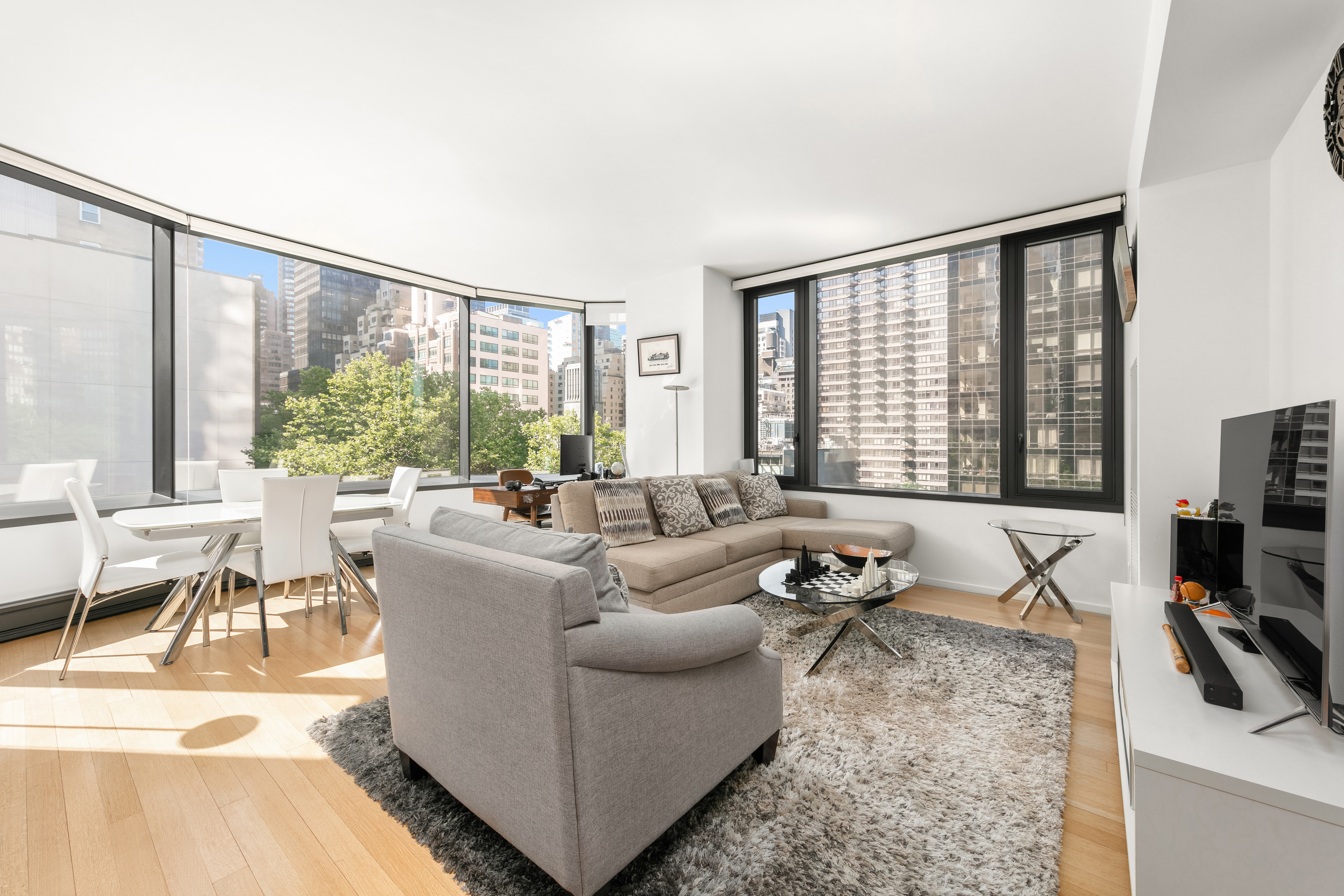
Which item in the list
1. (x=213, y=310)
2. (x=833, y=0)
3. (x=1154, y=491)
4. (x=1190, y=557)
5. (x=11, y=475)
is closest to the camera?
(x=833, y=0)

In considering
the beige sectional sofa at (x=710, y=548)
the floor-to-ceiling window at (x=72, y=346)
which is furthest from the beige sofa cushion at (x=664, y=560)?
the floor-to-ceiling window at (x=72, y=346)

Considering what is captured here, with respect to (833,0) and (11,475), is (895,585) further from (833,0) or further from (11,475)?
(11,475)

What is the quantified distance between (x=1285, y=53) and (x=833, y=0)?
1352 mm

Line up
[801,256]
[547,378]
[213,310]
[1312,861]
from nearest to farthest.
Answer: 1. [1312,861]
2. [213,310]
3. [801,256]
4. [547,378]

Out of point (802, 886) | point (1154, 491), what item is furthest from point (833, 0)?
point (802, 886)

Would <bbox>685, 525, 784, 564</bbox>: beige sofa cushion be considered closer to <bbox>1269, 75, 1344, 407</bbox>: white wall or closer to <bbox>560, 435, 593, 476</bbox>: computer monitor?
<bbox>560, 435, 593, 476</bbox>: computer monitor

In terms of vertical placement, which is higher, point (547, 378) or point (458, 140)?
point (458, 140)

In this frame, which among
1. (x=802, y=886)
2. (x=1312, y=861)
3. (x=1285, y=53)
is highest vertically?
(x=1285, y=53)

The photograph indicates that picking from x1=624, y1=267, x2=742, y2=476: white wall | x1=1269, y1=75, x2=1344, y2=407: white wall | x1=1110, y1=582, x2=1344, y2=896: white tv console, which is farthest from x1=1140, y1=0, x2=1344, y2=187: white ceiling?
x1=624, y1=267, x2=742, y2=476: white wall

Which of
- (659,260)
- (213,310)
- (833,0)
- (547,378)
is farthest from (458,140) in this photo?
(547,378)

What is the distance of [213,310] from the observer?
4250 mm

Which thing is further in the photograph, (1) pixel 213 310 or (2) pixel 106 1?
(1) pixel 213 310

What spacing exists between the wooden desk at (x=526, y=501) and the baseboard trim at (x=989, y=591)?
3201 mm

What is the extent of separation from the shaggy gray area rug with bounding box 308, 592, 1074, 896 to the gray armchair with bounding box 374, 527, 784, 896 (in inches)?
4.9
